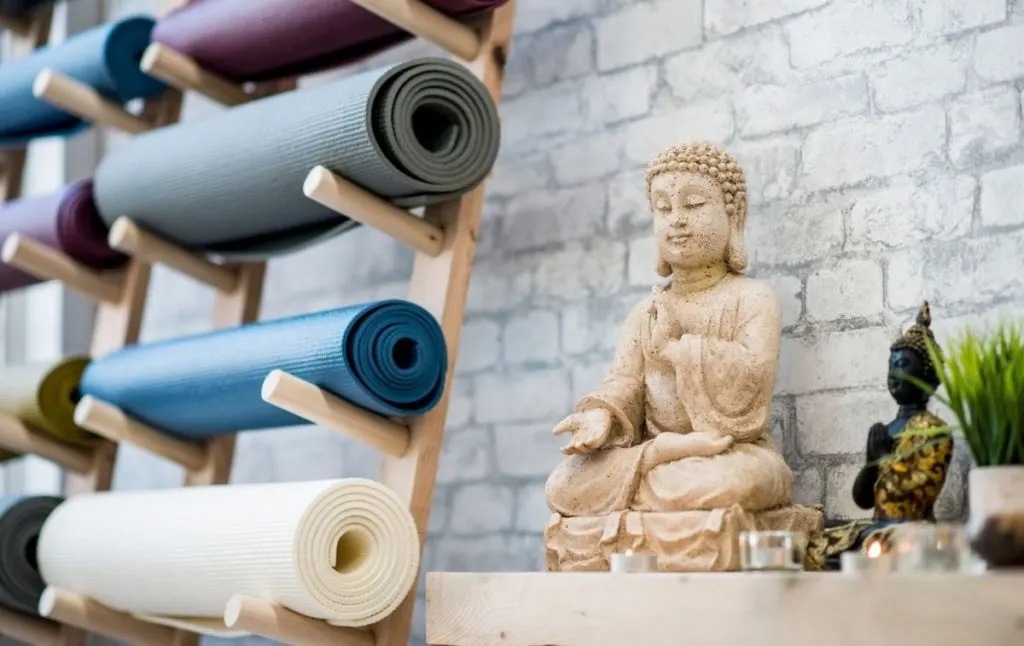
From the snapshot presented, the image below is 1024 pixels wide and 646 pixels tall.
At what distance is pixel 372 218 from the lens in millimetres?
2217

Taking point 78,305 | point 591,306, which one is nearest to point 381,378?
point 591,306

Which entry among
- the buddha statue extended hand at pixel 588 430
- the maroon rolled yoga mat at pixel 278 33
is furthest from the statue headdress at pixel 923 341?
the maroon rolled yoga mat at pixel 278 33

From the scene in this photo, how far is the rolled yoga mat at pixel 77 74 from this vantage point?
278 centimetres

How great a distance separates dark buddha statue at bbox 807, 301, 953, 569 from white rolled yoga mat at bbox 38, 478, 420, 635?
59 centimetres

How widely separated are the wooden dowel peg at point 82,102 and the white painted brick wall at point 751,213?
43 centimetres

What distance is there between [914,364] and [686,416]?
0.31 m

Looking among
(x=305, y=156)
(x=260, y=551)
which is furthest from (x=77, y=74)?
(x=260, y=551)

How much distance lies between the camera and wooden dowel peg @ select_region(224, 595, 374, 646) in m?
2.04

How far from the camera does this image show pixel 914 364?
180 centimetres

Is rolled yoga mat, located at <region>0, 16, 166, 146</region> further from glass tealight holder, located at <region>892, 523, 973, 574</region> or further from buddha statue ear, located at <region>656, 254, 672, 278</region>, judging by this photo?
glass tealight holder, located at <region>892, 523, 973, 574</region>

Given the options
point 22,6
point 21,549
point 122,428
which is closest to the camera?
point 122,428

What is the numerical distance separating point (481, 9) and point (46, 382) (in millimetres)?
→ 1065

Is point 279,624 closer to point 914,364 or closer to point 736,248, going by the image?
point 736,248

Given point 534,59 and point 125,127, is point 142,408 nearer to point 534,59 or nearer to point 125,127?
point 125,127
